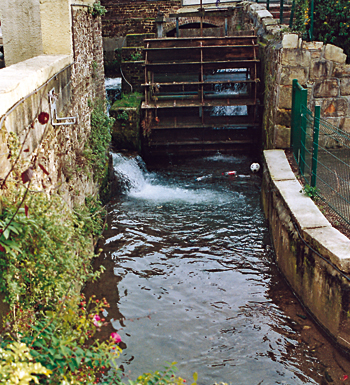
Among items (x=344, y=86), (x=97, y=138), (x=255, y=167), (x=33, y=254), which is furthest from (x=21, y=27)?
(x=255, y=167)

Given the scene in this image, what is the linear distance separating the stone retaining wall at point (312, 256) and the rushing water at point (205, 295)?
175 millimetres

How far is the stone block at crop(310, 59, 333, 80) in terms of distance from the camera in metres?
7.13

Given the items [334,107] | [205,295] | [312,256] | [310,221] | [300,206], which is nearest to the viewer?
[312,256]

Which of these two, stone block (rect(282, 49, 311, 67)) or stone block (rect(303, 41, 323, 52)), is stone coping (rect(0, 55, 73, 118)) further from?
stone block (rect(303, 41, 323, 52))

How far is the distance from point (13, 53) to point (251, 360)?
412 centimetres

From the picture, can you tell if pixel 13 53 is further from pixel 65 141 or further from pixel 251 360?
pixel 251 360

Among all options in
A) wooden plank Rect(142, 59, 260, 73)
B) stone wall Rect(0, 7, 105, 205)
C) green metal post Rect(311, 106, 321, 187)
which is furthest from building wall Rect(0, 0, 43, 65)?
wooden plank Rect(142, 59, 260, 73)

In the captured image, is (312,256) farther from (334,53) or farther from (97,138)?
(334,53)

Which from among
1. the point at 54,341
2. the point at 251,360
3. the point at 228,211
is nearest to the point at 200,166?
the point at 228,211

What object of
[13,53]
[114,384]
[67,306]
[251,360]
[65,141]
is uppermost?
[13,53]

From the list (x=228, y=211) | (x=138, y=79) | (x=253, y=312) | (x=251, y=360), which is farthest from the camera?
(x=138, y=79)

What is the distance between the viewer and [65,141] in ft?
15.4

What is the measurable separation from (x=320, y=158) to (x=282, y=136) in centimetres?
90

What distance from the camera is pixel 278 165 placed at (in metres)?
6.52
